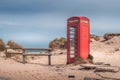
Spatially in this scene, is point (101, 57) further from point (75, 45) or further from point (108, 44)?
point (108, 44)

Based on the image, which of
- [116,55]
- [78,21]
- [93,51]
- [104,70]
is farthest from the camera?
[93,51]

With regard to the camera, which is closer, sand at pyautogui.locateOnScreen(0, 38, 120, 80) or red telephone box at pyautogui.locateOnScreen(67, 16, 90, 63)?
sand at pyautogui.locateOnScreen(0, 38, 120, 80)

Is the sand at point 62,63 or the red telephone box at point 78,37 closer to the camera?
the sand at point 62,63

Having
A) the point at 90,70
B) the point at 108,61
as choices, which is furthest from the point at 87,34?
the point at 90,70

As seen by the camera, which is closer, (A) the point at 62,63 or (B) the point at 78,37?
(B) the point at 78,37

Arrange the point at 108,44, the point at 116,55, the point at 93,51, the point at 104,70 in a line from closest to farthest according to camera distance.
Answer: the point at 104,70
the point at 116,55
the point at 93,51
the point at 108,44

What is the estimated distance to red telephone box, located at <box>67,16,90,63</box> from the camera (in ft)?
66.3

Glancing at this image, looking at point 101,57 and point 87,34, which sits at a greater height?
point 87,34

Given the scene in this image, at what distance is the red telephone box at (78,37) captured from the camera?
20219 millimetres

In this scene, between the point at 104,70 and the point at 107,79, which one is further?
the point at 104,70

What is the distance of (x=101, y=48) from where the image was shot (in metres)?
27.7

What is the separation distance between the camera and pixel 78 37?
2027cm

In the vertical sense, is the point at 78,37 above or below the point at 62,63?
above

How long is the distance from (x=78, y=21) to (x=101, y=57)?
488cm
